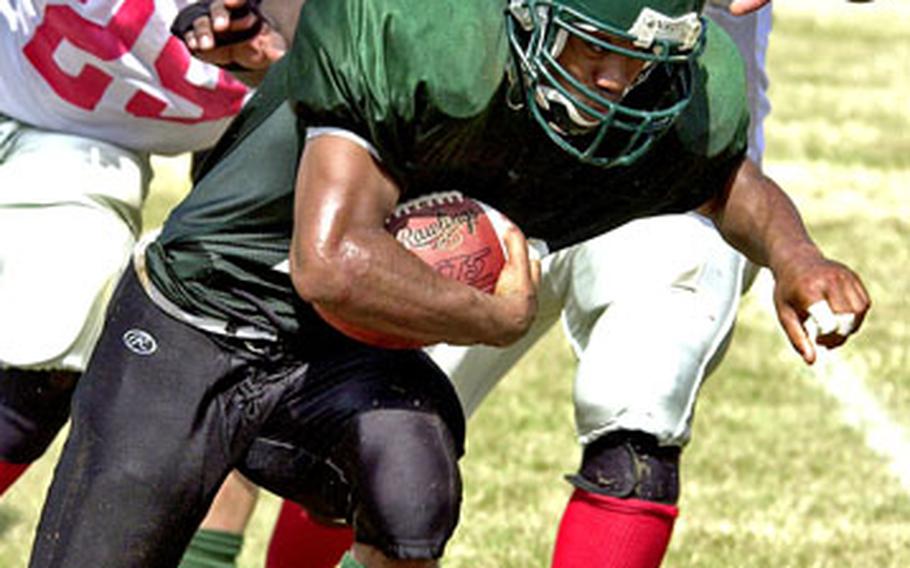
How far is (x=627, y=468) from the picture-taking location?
4371mm

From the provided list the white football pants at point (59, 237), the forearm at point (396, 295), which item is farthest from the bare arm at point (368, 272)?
the white football pants at point (59, 237)

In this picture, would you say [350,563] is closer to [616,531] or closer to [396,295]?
[396,295]

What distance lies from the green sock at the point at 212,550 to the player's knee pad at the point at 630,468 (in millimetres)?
1002

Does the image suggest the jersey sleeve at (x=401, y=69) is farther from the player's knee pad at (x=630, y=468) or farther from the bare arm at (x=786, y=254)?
the player's knee pad at (x=630, y=468)

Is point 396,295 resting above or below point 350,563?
above

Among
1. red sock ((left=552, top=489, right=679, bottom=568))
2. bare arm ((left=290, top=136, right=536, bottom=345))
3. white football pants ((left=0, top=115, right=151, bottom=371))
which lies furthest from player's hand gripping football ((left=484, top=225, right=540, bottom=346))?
white football pants ((left=0, top=115, right=151, bottom=371))

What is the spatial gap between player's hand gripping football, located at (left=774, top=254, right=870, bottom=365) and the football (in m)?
0.47

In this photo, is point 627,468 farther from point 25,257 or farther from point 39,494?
point 39,494

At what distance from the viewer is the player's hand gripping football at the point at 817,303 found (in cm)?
377

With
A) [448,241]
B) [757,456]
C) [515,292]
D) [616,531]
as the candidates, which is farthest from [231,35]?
[757,456]

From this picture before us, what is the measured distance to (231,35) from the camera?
4039mm

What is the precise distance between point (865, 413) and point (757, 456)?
0.64m

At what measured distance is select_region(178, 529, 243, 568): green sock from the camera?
5086 mm

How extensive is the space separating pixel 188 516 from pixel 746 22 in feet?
5.37
